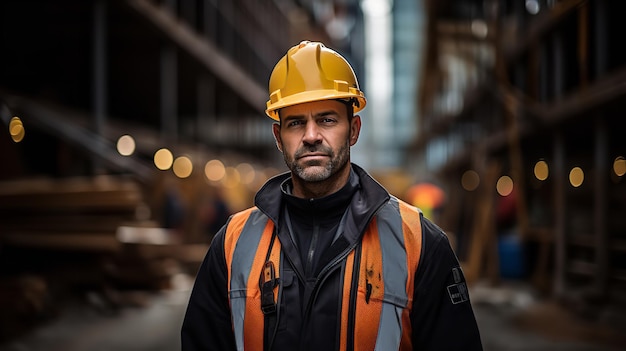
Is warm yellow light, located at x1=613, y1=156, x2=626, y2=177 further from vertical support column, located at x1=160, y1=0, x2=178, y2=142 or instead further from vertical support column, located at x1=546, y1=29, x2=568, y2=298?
vertical support column, located at x1=160, y1=0, x2=178, y2=142

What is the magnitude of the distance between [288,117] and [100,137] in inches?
409

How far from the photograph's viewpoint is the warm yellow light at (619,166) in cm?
1042

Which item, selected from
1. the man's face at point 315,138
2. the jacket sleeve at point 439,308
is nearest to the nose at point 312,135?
the man's face at point 315,138

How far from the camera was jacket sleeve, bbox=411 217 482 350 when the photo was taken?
259 centimetres

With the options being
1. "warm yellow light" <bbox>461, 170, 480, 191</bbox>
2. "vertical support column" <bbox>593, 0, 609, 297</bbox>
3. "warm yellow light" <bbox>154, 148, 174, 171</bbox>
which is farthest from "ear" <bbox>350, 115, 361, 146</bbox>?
"warm yellow light" <bbox>461, 170, 480, 191</bbox>

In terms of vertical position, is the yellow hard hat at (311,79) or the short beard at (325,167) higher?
the yellow hard hat at (311,79)

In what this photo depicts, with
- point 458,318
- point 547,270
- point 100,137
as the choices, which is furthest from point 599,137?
point 100,137

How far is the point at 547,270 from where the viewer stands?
1197 cm

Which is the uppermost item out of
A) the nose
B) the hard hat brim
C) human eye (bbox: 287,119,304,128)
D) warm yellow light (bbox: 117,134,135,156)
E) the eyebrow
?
warm yellow light (bbox: 117,134,135,156)

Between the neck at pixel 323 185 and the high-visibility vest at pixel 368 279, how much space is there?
0.22 m

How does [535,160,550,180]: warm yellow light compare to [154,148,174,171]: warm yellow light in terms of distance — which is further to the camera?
[154,148,174,171]: warm yellow light

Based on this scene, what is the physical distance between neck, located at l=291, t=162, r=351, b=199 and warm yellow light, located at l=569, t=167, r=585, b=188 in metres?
10.8

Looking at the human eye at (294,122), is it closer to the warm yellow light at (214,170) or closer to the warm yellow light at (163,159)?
the warm yellow light at (163,159)

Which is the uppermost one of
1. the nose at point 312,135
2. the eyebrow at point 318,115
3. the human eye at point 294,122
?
the eyebrow at point 318,115
